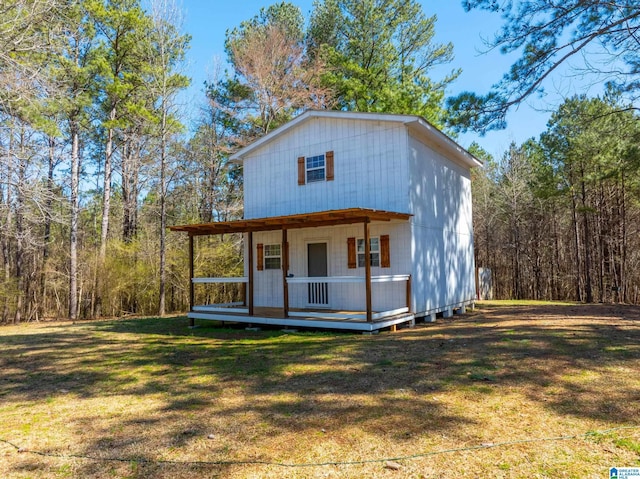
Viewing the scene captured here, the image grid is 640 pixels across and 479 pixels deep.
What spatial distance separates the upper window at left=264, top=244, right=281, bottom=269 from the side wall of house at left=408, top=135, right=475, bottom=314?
164 inches

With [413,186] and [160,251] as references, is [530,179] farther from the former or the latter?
[160,251]

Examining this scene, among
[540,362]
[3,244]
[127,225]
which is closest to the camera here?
[540,362]

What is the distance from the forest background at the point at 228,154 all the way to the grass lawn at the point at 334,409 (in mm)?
7596

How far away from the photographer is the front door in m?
11.4

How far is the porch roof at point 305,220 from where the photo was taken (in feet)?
28.7

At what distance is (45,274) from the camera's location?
17.4 meters

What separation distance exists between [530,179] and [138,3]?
20.9 m

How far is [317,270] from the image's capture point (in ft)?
38.5

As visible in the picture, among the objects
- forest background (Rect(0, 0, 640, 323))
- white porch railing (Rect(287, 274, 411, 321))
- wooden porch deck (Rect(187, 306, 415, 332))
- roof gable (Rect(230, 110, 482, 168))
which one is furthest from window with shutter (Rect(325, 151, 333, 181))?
forest background (Rect(0, 0, 640, 323))

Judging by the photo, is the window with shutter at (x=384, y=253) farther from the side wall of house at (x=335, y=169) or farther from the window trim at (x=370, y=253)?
the side wall of house at (x=335, y=169)

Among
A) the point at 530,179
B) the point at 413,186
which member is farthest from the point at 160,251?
the point at 530,179

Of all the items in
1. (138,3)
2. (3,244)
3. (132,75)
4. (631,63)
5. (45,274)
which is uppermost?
(138,3)

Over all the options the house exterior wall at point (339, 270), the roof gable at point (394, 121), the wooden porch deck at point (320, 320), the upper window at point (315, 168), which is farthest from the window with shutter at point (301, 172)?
the wooden porch deck at point (320, 320)

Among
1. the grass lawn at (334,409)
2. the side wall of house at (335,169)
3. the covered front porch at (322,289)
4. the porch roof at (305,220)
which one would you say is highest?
the side wall of house at (335,169)
